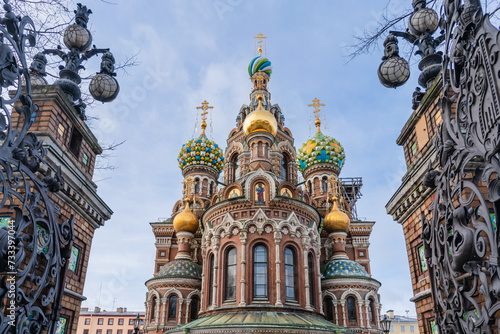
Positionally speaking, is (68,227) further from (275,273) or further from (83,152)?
(275,273)

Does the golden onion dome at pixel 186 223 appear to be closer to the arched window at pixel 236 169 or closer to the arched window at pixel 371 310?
the arched window at pixel 236 169

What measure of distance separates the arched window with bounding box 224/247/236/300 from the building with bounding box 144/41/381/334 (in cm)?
4

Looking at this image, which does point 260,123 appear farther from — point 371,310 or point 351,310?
point 371,310

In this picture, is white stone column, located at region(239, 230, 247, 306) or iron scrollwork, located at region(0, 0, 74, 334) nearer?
iron scrollwork, located at region(0, 0, 74, 334)

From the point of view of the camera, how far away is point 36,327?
14.7ft

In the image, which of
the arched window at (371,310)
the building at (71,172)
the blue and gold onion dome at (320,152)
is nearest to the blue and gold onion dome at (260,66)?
the blue and gold onion dome at (320,152)

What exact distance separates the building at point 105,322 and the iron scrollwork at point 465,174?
56324 millimetres

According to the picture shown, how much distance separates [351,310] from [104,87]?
18150mm

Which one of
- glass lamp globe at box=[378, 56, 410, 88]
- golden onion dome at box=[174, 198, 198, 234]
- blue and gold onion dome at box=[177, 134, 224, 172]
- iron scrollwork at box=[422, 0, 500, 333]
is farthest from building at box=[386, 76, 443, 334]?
blue and gold onion dome at box=[177, 134, 224, 172]

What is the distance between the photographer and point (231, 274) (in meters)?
17.2

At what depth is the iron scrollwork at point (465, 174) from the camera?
3145 mm

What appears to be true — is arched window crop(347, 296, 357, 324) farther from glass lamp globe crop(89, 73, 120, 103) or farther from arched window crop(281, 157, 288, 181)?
glass lamp globe crop(89, 73, 120, 103)

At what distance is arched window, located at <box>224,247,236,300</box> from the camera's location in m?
16.9

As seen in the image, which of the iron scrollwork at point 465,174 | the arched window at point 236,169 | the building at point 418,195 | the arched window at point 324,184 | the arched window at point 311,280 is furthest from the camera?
the arched window at point 324,184
